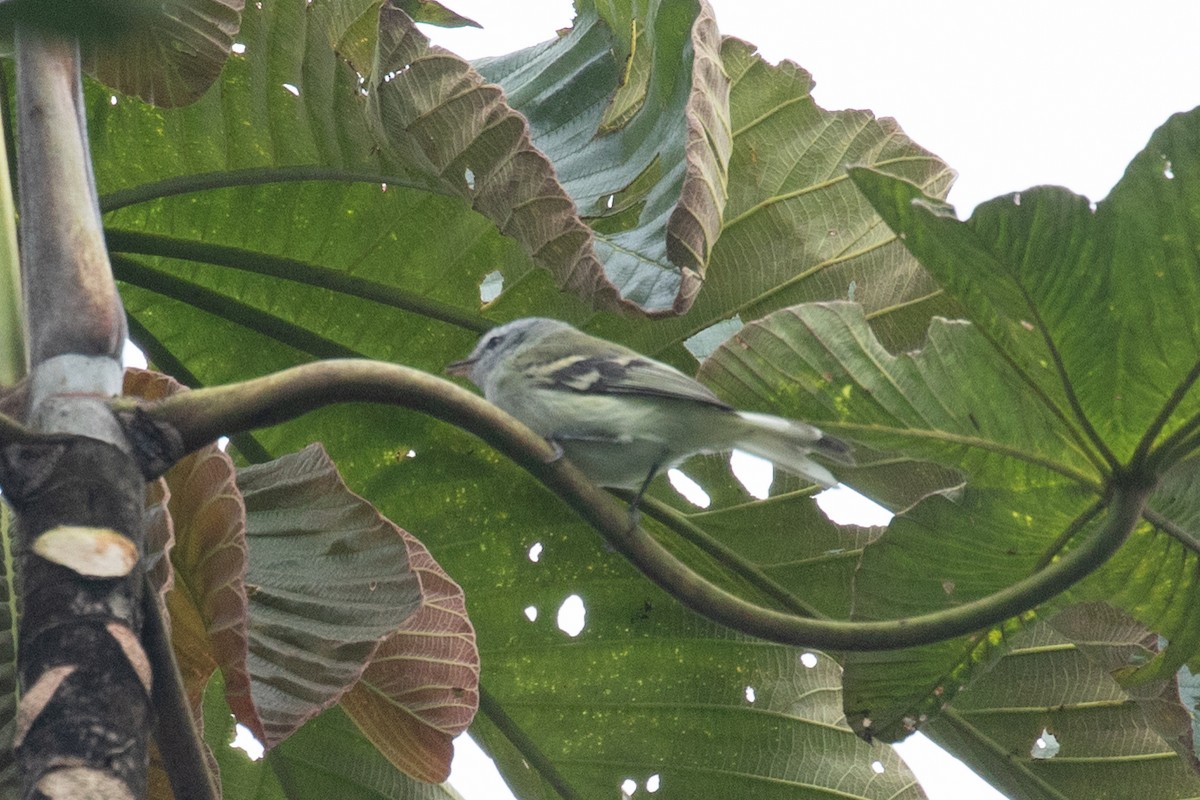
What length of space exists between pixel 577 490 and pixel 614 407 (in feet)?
4.03

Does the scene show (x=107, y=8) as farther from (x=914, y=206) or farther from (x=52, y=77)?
(x=914, y=206)

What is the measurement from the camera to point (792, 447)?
2461 millimetres

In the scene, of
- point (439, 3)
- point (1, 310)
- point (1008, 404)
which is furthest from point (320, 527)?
point (439, 3)

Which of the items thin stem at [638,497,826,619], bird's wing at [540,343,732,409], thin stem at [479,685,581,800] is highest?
bird's wing at [540,343,732,409]

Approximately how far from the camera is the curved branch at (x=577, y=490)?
4.17 ft

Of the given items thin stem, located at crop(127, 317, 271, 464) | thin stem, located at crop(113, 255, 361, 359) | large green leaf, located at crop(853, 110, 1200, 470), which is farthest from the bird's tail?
thin stem, located at crop(127, 317, 271, 464)

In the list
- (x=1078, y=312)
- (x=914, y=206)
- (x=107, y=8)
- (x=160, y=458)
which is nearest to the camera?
(x=160, y=458)

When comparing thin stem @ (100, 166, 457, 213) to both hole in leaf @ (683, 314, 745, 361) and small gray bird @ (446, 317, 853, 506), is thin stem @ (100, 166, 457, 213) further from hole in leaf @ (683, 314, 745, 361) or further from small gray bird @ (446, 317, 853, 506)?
hole in leaf @ (683, 314, 745, 361)

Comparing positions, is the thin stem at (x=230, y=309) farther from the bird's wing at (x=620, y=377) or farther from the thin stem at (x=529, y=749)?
the thin stem at (x=529, y=749)

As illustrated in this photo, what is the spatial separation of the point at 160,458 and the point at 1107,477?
1134mm

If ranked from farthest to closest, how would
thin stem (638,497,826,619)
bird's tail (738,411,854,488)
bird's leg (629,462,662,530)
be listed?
1. thin stem (638,497,826,619)
2. bird's leg (629,462,662,530)
3. bird's tail (738,411,854,488)

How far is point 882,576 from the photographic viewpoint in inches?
77.5

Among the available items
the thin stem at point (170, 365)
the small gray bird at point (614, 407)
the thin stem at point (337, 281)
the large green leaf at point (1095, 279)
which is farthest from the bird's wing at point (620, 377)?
the large green leaf at point (1095, 279)

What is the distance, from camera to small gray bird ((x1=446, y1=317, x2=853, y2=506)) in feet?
8.29
